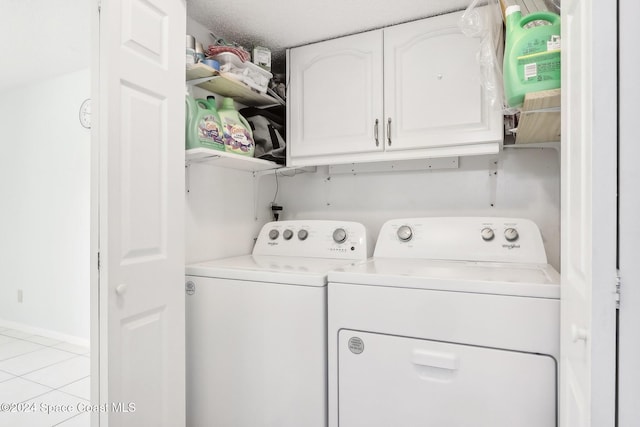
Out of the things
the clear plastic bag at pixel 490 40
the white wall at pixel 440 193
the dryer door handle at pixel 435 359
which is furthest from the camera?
the white wall at pixel 440 193

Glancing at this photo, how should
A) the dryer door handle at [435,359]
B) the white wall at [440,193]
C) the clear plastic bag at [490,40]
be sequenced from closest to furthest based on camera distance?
the dryer door handle at [435,359], the clear plastic bag at [490,40], the white wall at [440,193]

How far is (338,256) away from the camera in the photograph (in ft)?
6.51

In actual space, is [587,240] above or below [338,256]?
above

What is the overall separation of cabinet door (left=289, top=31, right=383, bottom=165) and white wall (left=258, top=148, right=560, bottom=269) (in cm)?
34

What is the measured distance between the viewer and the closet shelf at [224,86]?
174 cm

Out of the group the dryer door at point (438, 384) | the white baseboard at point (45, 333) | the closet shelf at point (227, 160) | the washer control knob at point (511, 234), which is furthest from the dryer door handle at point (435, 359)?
the white baseboard at point (45, 333)

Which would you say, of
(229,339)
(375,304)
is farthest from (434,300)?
(229,339)

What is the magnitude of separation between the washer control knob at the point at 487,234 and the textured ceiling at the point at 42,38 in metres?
2.36

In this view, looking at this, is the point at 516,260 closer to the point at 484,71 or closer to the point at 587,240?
the point at 484,71

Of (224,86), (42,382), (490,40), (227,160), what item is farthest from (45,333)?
(490,40)

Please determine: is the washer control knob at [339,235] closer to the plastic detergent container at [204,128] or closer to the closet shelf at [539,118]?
the plastic detergent container at [204,128]

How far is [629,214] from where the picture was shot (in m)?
0.61

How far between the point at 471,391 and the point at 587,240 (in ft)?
2.48

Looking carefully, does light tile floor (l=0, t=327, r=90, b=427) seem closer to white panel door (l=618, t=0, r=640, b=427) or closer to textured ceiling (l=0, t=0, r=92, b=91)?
textured ceiling (l=0, t=0, r=92, b=91)
